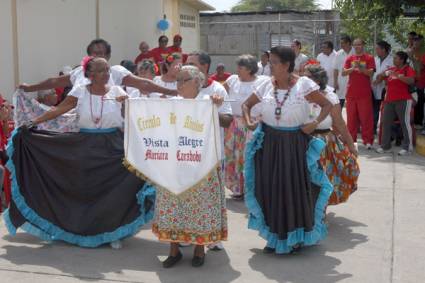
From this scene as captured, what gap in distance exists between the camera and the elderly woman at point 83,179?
6.37 m

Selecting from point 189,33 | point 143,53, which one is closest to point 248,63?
point 143,53

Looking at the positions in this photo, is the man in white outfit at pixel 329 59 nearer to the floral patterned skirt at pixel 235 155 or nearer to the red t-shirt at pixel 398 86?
the red t-shirt at pixel 398 86

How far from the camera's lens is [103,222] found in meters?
6.41

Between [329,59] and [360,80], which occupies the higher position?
[329,59]

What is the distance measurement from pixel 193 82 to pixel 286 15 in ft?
73.0

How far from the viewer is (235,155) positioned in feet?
27.3

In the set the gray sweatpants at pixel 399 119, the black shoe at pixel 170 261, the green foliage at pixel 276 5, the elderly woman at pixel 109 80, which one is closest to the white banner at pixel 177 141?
the black shoe at pixel 170 261

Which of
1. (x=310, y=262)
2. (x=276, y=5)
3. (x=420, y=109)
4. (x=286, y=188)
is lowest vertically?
(x=310, y=262)

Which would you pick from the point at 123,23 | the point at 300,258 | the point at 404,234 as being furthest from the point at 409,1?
the point at 300,258

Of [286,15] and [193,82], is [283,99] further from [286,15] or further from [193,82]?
[286,15]

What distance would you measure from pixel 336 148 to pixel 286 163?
1182 mm

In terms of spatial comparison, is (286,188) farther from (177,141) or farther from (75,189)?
(75,189)

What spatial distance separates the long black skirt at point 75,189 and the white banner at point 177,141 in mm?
670

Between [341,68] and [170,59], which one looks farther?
[341,68]
